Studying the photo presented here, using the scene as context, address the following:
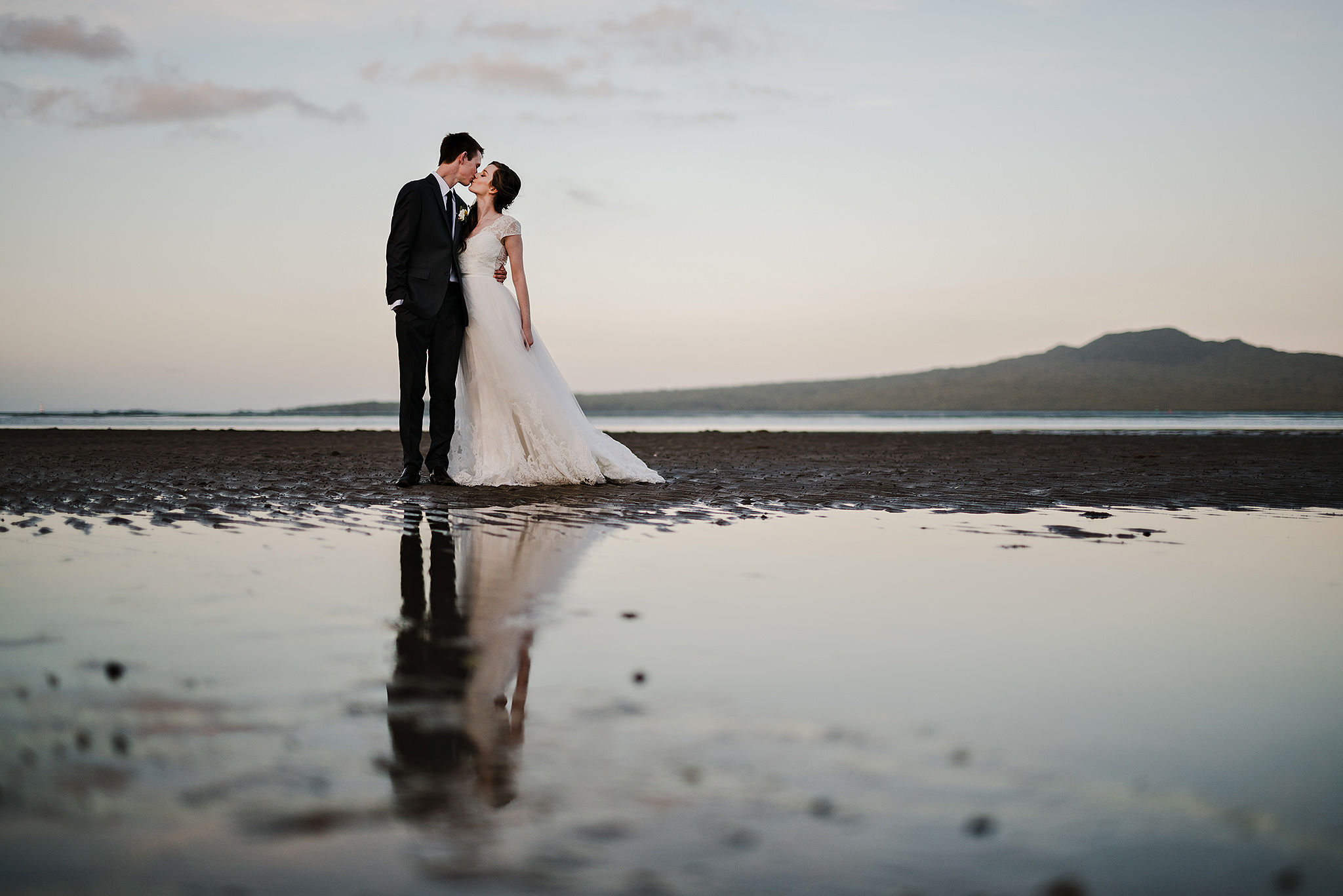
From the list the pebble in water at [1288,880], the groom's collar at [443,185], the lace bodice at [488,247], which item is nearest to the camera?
the pebble in water at [1288,880]

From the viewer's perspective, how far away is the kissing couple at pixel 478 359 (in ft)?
28.0

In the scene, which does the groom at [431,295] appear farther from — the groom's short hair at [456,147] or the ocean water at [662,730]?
the ocean water at [662,730]

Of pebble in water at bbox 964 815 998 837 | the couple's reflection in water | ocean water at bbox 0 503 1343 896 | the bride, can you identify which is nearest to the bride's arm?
the bride

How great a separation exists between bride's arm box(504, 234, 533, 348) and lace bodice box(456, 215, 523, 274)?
0.06m

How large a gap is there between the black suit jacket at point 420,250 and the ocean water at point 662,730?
444cm

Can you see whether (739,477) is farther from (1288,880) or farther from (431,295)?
(1288,880)

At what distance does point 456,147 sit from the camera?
27.9ft

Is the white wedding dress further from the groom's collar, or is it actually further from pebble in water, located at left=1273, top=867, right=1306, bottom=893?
pebble in water, located at left=1273, top=867, right=1306, bottom=893

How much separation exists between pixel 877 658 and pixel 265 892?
1853mm

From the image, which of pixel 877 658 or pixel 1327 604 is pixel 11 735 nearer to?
pixel 877 658

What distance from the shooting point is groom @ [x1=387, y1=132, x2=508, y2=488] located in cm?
830

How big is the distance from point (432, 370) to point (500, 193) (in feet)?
5.64

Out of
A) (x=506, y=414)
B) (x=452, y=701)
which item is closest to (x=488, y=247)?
(x=506, y=414)

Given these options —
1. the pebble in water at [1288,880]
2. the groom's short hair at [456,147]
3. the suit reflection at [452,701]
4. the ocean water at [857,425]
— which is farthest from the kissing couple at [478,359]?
the ocean water at [857,425]
